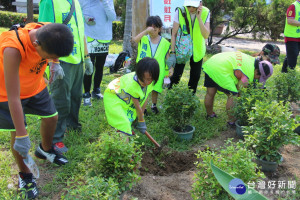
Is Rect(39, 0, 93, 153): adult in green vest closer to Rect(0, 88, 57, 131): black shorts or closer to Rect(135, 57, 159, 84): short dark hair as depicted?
Rect(0, 88, 57, 131): black shorts

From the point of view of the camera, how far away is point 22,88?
222 centimetres

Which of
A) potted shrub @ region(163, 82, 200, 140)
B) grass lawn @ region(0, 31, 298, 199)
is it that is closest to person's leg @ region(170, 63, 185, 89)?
grass lawn @ region(0, 31, 298, 199)

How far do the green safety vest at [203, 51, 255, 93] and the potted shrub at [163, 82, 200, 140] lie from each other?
21.5 inches

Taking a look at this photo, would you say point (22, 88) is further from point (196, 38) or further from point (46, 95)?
point (196, 38)

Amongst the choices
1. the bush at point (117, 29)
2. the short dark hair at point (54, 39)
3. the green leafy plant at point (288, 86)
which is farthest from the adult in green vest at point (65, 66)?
the bush at point (117, 29)

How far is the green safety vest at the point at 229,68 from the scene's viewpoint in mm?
3662

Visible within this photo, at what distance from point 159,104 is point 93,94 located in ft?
3.76

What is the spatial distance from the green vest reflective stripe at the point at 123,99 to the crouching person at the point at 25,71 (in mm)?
701

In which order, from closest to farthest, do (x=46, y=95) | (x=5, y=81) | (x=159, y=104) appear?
(x=5, y=81) < (x=46, y=95) < (x=159, y=104)

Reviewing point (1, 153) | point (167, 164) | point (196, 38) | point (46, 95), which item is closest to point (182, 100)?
point (167, 164)

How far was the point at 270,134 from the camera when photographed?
269 centimetres

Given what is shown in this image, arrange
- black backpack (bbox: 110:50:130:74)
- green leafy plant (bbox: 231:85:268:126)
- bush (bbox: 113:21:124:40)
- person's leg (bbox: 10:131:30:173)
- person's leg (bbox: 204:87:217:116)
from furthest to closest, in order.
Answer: bush (bbox: 113:21:124:40) → black backpack (bbox: 110:50:130:74) → person's leg (bbox: 204:87:217:116) → green leafy plant (bbox: 231:85:268:126) → person's leg (bbox: 10:131:30:173)

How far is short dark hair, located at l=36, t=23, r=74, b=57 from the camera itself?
1.82m

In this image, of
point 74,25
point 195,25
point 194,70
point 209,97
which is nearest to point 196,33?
point 195,25
